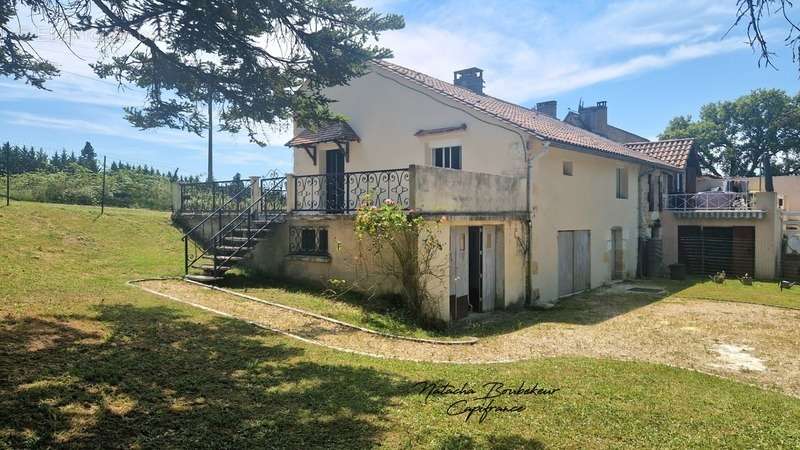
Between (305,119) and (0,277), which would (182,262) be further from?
(305,119)

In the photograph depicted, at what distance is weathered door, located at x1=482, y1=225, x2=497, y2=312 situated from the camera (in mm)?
12859

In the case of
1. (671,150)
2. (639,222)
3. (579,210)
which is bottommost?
(639,222)

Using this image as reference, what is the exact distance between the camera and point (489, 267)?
13016mm

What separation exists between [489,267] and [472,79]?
34.7 feet

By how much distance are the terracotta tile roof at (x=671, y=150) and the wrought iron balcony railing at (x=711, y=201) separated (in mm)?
1501

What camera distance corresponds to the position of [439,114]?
14875 mm

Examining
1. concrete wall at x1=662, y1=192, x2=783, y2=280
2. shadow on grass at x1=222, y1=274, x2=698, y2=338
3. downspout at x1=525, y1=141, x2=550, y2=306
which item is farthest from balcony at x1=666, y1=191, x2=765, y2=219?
downspout at x1=525, y1=141, x2=550, y2=306

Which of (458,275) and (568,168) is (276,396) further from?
(568,168)

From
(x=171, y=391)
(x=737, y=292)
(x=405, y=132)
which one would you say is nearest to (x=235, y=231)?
(x=405, y=132)

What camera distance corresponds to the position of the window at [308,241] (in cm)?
1297

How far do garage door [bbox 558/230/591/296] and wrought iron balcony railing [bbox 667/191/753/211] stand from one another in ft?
28.7

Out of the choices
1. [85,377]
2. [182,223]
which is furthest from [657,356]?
[182,223]

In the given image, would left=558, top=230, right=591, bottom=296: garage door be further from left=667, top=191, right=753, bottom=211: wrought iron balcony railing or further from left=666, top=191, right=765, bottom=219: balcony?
left=667, top=191, right=753, bottom=211: wrought iron balcony railing

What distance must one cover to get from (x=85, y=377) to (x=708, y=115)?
52.3m
